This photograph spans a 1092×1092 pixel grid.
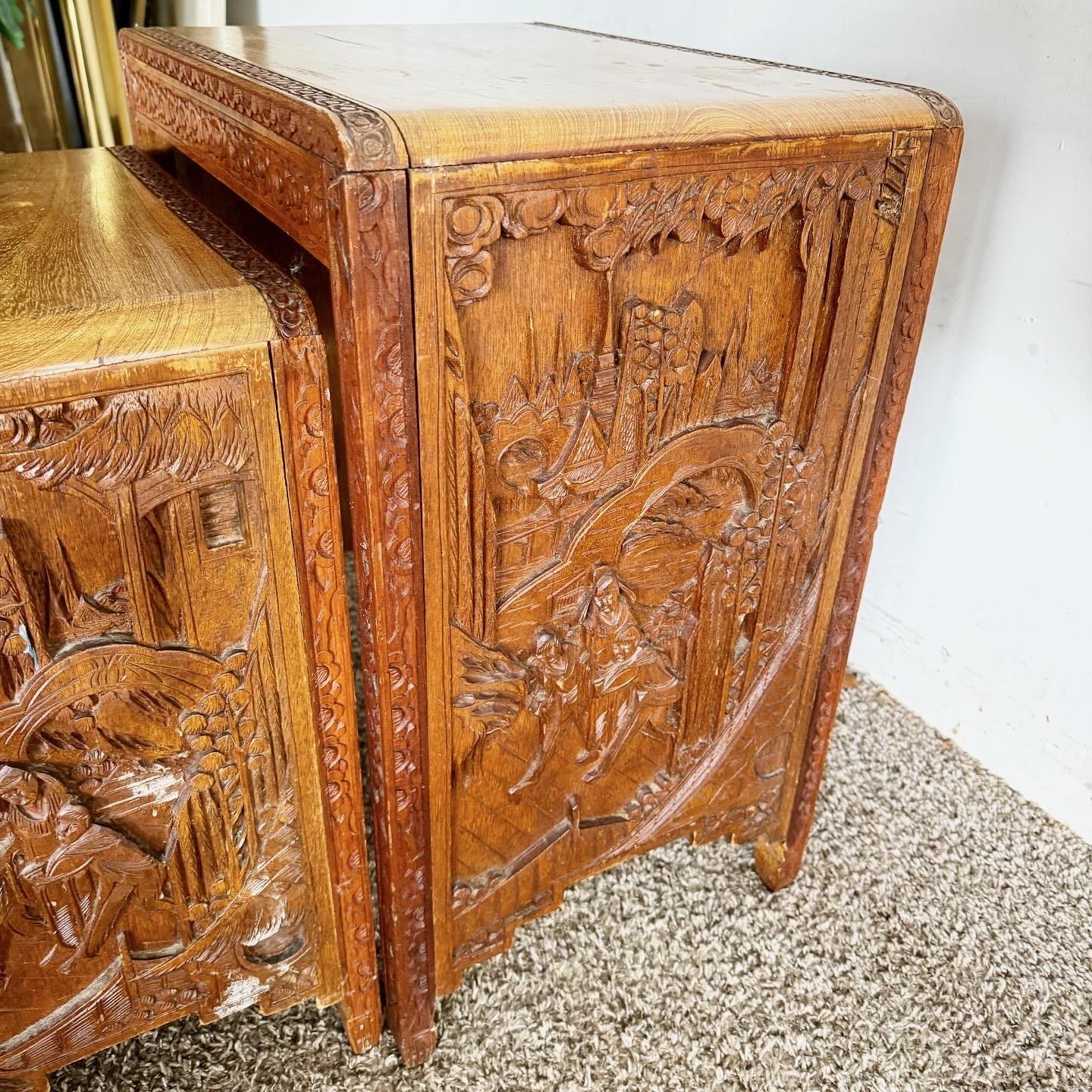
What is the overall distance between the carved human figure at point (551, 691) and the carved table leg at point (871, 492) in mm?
332

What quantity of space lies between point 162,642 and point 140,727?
8cm

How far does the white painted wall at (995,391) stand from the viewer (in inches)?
45.9

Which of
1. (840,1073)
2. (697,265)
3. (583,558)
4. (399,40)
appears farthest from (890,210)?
(840,1073)

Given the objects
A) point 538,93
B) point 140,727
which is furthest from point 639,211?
point 140,727

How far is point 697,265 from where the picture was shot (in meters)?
0.80

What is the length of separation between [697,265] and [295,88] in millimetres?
334

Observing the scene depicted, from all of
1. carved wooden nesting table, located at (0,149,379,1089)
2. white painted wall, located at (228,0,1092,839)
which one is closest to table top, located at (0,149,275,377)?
carved wooden nesting table, located at (0,149,379,1089)

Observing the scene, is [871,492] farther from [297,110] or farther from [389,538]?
[297,110]

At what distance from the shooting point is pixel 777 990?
3.78 ft

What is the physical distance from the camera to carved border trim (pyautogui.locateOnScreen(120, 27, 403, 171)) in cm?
62

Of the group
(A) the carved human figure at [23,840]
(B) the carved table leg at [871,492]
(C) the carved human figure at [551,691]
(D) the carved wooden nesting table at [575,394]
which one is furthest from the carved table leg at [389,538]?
(B) the carved table leg at [871,492]

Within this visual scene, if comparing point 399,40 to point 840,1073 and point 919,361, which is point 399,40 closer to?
point 919,361

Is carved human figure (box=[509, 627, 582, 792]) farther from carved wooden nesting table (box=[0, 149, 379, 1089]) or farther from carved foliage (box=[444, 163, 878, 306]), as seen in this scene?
carved foliage (box=[444, 163, 878, 306])

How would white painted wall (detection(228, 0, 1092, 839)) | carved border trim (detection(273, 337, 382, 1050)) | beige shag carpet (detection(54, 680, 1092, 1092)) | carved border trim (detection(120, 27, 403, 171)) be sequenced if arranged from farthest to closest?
1. white painted wall (detection(228, 0, 1092, 839))
2. beige shag carpet (detection(54, 680, 1092, 1092))
3. carved border trim (detection(273, 337, 382, 1050))
4. carved border trim (detection(120, 27, 403, 171))
